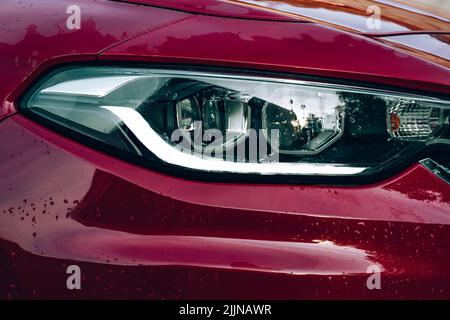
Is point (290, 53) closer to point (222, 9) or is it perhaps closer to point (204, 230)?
point (222, 9)

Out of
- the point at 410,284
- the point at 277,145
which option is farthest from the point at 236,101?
the point at 410,284

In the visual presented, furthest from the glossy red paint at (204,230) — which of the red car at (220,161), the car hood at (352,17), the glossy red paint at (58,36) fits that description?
the car hood at (352,17)

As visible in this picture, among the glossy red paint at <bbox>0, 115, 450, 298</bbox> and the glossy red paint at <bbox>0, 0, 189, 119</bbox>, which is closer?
the glossy red paint at <bbox>0, 115, 450, 298</bbox>

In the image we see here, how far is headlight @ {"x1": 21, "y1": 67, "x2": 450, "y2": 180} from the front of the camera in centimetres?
153

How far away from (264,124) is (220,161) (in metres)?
0.11

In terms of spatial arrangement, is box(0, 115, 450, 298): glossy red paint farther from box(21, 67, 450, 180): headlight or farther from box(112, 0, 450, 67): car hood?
box(112, 0, 450, 67): car hood

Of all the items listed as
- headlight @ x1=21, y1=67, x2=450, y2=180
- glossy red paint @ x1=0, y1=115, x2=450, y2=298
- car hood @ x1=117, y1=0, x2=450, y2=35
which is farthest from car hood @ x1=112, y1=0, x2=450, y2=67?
glossy red paint @ x1=0, y1=115, x2=450, y2=298

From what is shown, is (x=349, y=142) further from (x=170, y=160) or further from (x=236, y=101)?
(x=170, y=160)

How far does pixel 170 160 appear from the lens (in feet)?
5.01

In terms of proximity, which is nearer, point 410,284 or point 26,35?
point 410,284

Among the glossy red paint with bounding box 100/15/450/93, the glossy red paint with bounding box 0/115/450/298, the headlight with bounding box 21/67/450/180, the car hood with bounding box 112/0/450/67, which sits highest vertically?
the car hood with bounding box 112/0/450/67

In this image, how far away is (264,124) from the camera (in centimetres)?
154
